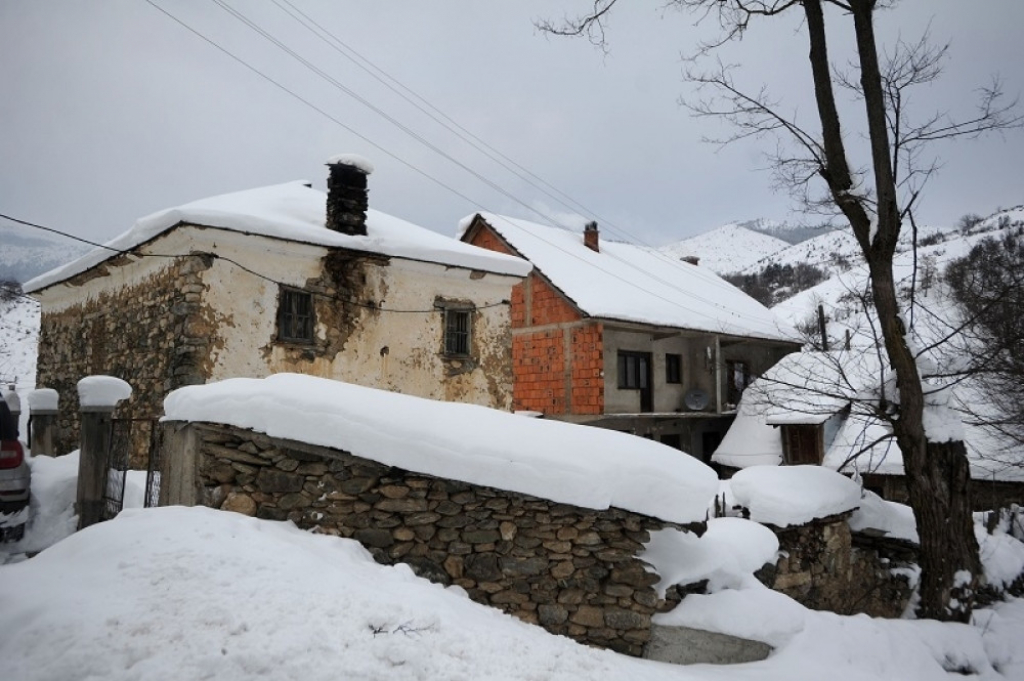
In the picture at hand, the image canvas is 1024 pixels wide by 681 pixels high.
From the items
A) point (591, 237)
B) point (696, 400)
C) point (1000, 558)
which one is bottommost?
point (1000, 558)

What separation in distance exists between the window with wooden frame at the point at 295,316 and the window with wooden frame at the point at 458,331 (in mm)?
2590

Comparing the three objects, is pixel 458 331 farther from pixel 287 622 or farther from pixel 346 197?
pixel 287 622

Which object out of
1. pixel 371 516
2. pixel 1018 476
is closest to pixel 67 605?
pixel 371 516

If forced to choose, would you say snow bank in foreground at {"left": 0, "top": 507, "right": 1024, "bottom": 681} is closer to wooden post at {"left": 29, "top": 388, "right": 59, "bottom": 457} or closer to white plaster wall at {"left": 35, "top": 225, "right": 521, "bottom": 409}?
white plaster wall at {"left": 35, "top": 225, "right": 521, "bottom": 409}

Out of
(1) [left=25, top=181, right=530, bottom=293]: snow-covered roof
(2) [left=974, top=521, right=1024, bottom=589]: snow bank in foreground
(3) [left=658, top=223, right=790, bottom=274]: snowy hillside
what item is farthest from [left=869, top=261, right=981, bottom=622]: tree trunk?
(3) [left=658, top=223, right=790, bottom=274]: snowy hillside

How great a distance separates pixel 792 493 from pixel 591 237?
48.3 feet

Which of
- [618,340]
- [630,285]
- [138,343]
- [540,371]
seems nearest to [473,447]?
[138,343]

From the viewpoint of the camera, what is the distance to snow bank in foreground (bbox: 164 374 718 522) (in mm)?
4395

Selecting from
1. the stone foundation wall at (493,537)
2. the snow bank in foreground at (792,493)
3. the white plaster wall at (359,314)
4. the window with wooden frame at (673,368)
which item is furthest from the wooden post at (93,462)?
the window with wooden frame at (673,368)

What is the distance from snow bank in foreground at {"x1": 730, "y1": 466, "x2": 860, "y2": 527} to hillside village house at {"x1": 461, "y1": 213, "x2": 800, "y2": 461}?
26.0ft

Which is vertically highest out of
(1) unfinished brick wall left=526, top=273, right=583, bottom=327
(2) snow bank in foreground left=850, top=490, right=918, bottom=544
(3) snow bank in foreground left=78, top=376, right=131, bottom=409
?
(1) unfinished brick wall left=526, top=273, right=583, bottom=327

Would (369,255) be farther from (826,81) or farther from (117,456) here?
(826,81)

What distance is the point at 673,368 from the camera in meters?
19.3

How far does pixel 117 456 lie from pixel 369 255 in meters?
4.61
